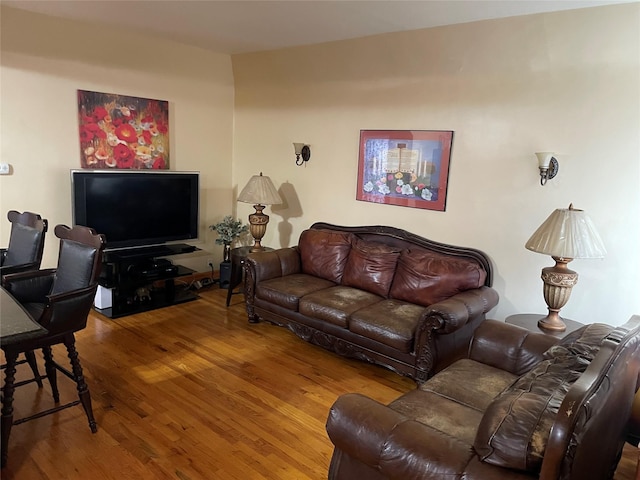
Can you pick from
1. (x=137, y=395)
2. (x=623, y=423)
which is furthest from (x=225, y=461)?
(x=623, y=423)

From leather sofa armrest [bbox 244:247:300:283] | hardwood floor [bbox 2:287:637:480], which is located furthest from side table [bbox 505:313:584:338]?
leather sofa armrest [bbox 244:247:300:283]

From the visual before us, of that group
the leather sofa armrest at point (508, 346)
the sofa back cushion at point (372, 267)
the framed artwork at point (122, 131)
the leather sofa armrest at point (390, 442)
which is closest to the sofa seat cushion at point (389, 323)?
the sofa back cushion at point (372, 267)

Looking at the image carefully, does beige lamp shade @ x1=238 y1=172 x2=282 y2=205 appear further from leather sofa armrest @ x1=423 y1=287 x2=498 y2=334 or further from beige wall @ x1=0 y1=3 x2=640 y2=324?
leather sofa armrest @ x1=423 y1=287 x2=498 y2=334

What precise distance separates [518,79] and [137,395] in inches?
140

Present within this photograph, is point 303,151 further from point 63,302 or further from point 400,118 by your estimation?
point 63,302

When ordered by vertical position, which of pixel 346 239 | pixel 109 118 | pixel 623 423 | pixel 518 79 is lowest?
pixel 623 423

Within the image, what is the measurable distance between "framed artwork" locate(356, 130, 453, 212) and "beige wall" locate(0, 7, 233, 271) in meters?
2.17

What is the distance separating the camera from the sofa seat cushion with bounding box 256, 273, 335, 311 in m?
3.86

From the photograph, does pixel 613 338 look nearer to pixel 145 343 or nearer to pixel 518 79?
pixel 518 79

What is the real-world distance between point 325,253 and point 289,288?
1.94 feet

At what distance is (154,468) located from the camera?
232cm

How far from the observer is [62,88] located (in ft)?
13.7

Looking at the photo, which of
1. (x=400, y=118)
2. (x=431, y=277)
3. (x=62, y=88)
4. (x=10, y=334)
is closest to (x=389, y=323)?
(x=431, y=277)

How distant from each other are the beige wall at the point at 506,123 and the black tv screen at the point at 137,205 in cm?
134
